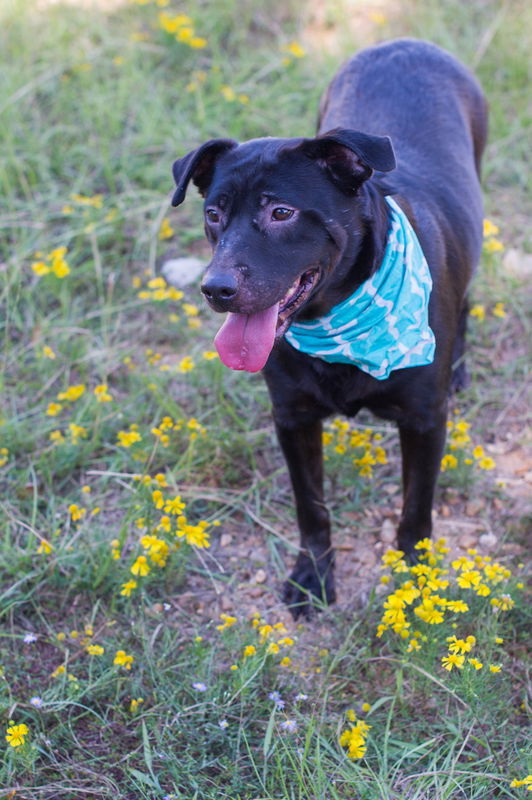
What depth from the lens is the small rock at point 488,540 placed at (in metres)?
3.40

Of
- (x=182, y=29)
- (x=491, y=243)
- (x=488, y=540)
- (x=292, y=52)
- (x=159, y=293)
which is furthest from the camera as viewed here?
(x=182, y=29)

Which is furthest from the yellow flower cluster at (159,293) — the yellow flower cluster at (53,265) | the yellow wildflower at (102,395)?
the yellow wildflower at (102,395)

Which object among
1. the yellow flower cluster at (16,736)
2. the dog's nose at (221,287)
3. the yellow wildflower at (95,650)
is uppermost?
the dog's nose at (221,287)

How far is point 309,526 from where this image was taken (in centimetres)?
330

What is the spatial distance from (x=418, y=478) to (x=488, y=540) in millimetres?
494

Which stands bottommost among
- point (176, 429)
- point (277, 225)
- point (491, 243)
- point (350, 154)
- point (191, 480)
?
point (191, 480)

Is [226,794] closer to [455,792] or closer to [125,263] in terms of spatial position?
[455,792]

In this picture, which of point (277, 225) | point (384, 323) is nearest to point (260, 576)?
point (384, 323)

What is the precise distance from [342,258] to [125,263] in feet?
7.37

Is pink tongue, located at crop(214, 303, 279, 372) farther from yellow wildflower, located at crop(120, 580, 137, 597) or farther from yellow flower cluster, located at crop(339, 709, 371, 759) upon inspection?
yellow flower cluster, located at crop(339, 709, 371, 759)

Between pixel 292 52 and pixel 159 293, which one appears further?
pixel 292 52

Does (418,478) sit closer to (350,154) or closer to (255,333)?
(255,333)

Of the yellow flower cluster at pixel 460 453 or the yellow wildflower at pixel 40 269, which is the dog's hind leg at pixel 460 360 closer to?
the yellow flower cluster at pixel 460 453

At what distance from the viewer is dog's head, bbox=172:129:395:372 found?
2502 mm
